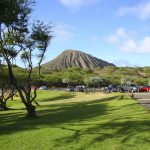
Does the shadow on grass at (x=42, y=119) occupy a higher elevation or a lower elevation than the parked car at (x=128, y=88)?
lower

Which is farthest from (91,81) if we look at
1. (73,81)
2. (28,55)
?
(28,55)

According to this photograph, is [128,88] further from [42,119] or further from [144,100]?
[42,119]

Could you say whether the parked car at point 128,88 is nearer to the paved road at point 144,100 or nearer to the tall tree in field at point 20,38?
the paved road at point 144,100

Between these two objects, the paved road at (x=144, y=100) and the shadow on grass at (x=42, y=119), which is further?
the paved road at (x=144, y=100)

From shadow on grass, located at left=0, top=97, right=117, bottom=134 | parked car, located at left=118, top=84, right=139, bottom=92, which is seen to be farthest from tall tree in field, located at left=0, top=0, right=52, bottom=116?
parked car, located at left=118, top=84, right=139, bottom=92

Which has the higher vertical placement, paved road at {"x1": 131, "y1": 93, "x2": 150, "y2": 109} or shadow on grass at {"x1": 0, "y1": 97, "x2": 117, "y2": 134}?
paved road at {"x1": 131, "y1": 93, "x2": 150, "y2": 109}

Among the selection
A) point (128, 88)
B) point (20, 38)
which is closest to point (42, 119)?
point (20, 38)

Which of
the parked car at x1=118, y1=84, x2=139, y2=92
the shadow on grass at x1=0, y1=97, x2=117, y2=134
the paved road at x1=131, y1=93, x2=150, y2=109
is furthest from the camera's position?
the parked car at x1=118, y1=84, x2=139, y2=92

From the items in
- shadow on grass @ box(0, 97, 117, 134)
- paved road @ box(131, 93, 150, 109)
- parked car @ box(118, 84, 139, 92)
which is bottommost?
shadow on grass @ box(0, 97, 117, 134)

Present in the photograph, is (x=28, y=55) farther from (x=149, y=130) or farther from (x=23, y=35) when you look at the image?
(x=149, y=130)

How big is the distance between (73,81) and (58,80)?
5.97m

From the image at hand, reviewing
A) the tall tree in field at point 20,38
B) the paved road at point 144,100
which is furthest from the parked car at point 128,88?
the tall tree in field at point 20,38

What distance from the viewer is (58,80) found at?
12975cm

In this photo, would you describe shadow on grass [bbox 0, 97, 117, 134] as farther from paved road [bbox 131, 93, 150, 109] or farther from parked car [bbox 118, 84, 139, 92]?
parked car [bbox 118, 84, 139, 92]
